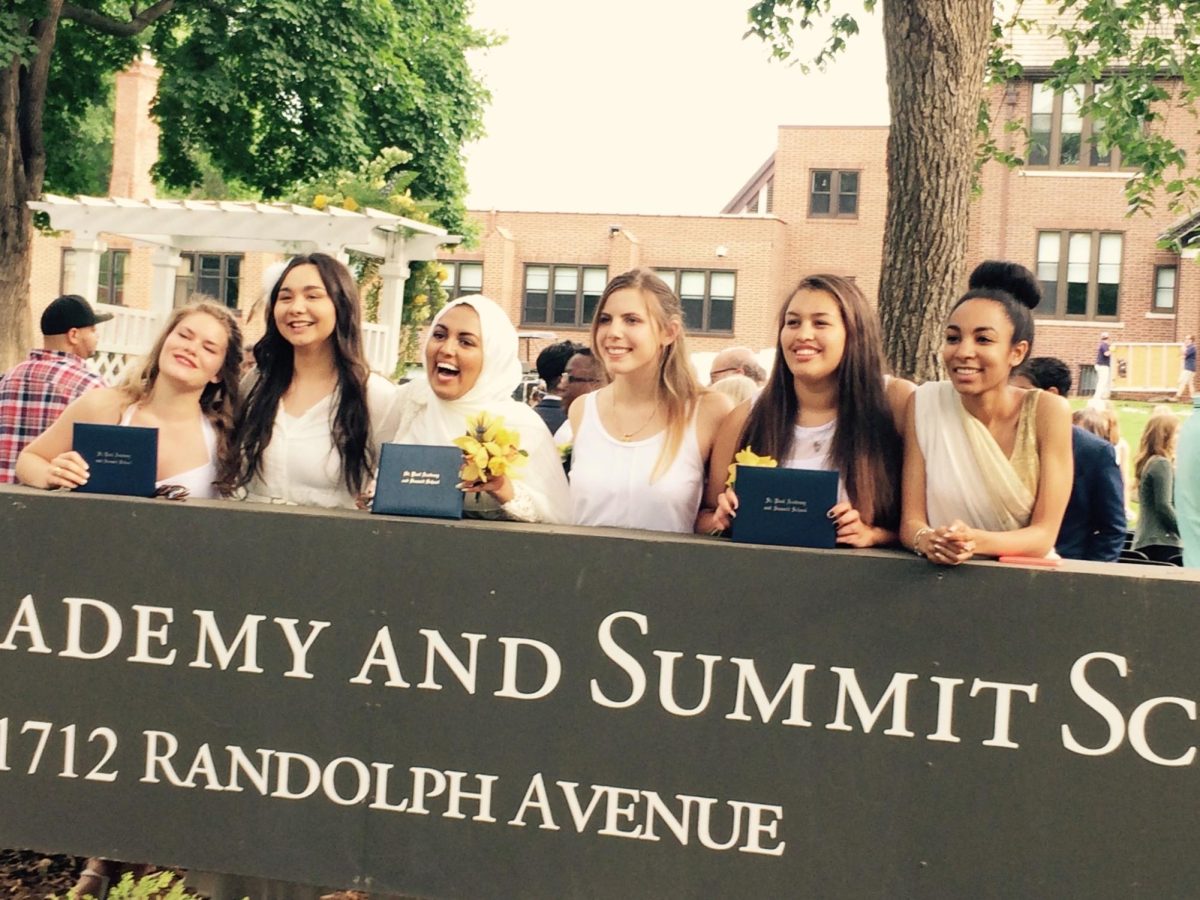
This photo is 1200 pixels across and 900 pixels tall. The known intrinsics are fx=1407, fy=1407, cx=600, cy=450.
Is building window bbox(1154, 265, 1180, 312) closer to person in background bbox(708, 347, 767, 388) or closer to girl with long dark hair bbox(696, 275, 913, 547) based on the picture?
person in background bbox(708, 347, 767, 388)


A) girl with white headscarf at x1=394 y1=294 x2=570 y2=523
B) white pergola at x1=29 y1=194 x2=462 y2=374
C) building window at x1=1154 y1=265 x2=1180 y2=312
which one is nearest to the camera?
girl with white headscarf at x1=394 y1=294 x2=570 y2=523

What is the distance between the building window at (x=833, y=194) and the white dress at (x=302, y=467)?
32122 millimetres

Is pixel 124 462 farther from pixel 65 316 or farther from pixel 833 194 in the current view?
pixel 833 194

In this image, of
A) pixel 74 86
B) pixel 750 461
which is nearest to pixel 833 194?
pixel 74 86

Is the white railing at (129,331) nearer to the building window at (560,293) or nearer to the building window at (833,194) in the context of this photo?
the building window at (560,293)

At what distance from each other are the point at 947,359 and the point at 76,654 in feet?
6.83

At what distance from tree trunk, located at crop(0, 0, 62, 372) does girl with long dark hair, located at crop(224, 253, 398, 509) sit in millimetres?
11471

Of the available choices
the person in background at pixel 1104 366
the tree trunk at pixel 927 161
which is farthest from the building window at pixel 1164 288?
the tree trunk at pixel 927 161

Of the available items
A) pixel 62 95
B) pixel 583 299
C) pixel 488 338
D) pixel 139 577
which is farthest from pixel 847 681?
pixel 583 299

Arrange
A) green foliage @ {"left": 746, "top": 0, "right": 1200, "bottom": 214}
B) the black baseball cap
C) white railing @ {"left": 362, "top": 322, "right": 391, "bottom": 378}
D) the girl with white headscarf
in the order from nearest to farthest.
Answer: the girl with white headscarf, the black baseball cap, green foliage @ {"left": 746, "top": 0, "right": 1200, "bottom": 214}, white railing @ {"left": 362, "top": 322, "right": 391, "bottom": 378}

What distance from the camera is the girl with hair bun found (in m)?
3.06

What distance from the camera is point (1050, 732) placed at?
9.18 feet

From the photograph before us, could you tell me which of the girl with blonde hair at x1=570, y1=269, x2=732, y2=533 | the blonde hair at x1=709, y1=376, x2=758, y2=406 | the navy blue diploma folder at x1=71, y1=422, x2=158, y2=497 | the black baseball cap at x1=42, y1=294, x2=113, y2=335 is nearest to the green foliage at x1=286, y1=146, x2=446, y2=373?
the black baseball cap at x1=42, y1=294, x2=113, y2=335

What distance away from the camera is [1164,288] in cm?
3061
